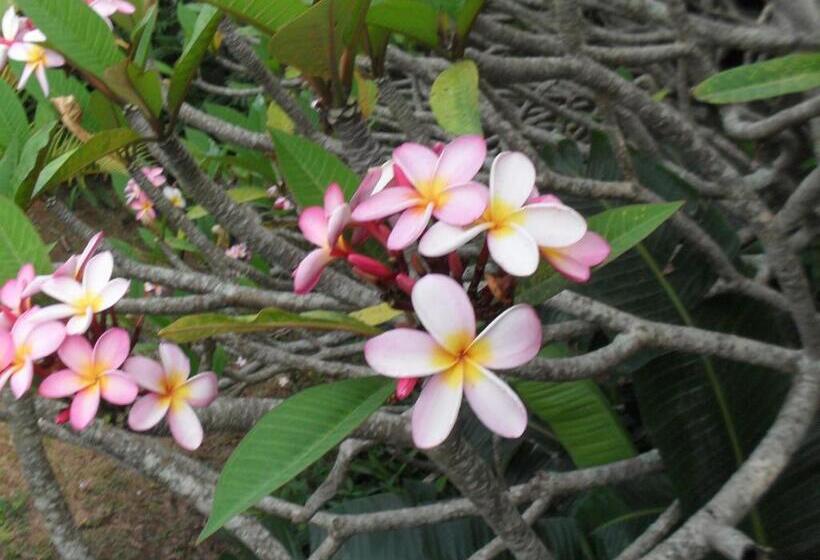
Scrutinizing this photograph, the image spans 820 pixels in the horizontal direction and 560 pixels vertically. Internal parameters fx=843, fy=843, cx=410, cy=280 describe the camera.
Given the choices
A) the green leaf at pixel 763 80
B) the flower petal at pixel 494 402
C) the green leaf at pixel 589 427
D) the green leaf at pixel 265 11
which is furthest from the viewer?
the green leaf at pixel 589 427

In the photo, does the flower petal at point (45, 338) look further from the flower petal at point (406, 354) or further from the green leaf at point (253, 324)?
the flower petal at point (406, 354)

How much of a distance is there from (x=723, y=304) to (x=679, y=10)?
0.38 meters

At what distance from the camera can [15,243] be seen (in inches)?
30.8

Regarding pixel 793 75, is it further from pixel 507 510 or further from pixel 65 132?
pixel 65 132

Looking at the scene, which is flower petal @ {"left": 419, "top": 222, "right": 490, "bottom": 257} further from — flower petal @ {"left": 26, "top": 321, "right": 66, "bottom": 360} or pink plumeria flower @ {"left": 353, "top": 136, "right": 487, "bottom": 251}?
flower petal @ {"left": 26, "top": 321, "right": 66, "bottom": 360}

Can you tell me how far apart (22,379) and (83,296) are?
0.08 meters

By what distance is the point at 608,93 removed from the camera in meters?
0.94

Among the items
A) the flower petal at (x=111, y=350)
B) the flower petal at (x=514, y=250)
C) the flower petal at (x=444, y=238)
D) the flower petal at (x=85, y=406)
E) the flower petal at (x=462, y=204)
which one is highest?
the flower petal at (x=462, y=204)

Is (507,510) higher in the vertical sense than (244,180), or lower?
higher

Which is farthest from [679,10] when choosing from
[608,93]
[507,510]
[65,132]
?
[65,132]

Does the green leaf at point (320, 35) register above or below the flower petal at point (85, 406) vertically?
above

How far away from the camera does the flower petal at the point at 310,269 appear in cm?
61

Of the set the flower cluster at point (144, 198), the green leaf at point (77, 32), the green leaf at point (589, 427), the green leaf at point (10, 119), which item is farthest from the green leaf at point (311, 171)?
the flower cluster at point (144, 198)

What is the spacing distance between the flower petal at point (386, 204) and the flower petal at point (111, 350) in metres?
0.22
